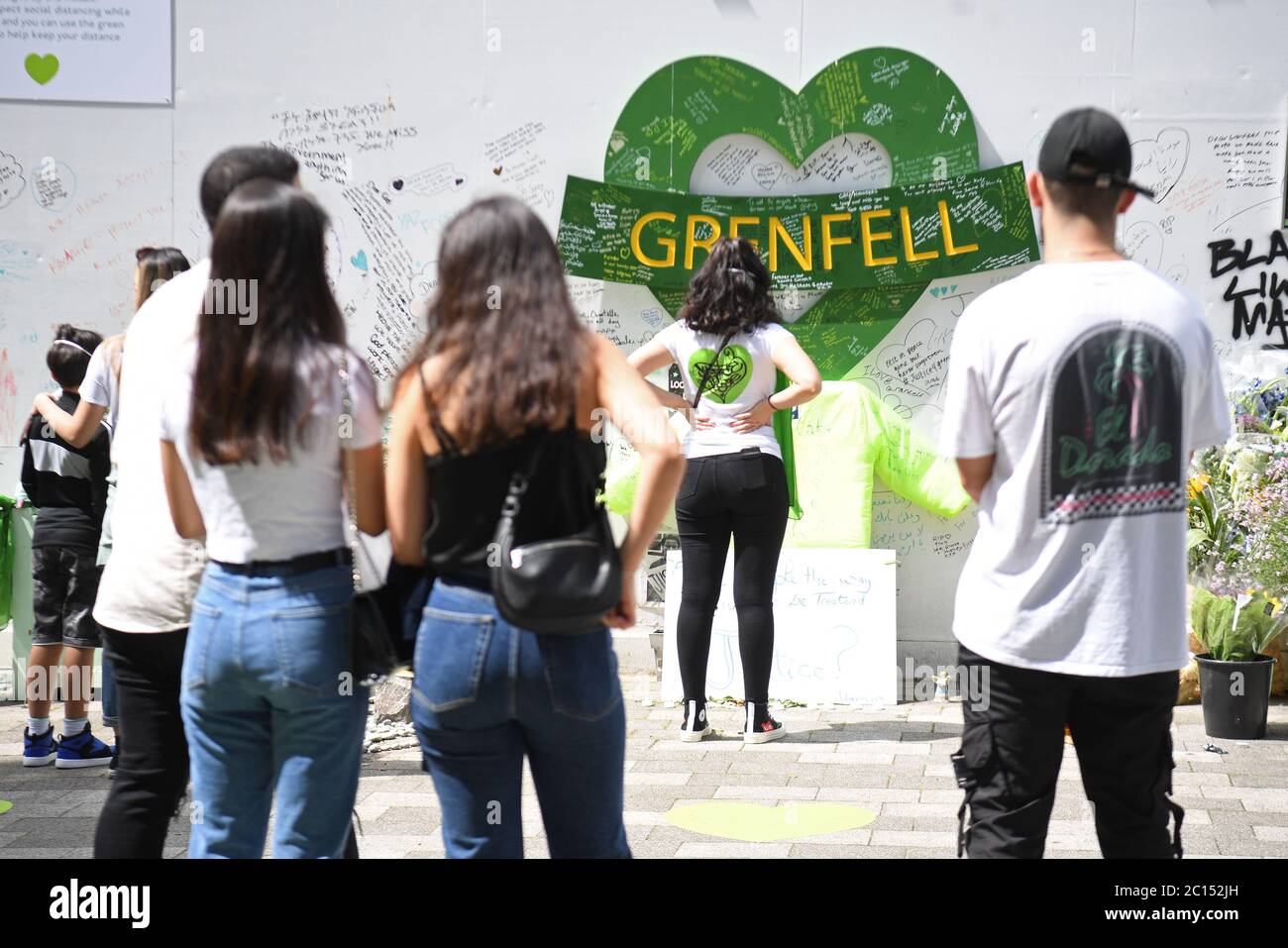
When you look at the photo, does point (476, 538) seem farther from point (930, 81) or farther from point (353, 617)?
point (930, 81)

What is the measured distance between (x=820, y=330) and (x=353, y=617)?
15.7 feet

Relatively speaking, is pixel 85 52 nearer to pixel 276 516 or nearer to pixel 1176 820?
pixel 276 516

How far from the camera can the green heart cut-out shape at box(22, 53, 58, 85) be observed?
7055 millimetres

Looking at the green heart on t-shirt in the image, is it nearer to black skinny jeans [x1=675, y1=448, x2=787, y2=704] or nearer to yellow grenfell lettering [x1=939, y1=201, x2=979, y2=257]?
black skinny jeans [x1=675, y1=448, x2=787, y2=704]

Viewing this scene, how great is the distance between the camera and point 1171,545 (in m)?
2.65

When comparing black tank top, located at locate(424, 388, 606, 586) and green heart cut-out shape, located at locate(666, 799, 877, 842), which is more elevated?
black tank top, located at locate(424, 388, 606, 586)

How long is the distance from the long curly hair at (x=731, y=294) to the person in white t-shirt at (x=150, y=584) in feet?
8.65

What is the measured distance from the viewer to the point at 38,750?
563 centimetres

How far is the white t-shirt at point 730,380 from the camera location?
5.38 metres

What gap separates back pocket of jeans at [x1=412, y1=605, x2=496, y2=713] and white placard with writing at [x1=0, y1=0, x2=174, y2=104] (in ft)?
18.0

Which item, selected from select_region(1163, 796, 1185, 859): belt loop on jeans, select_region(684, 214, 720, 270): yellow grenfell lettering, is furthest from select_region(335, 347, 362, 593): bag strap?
select_region(684, 214, 720, 270): yellow grenfell lettering


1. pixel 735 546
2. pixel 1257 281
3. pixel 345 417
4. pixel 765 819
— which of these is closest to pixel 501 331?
pixel 345 417

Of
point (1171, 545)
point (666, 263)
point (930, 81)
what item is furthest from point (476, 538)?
point (930, 81)

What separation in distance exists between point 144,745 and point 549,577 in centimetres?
117
